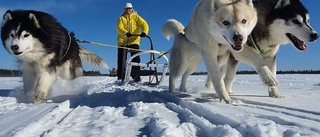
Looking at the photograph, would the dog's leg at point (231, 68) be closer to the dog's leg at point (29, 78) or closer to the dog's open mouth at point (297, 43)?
the dog's open mouth at point (297, 43)

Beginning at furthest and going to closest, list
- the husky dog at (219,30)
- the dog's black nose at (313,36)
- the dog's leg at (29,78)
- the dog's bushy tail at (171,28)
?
the dog's bushy tail at (171,28), the dog's leg at (29,78), the dog's black nose at (313,36), the husky dog at (219,30)

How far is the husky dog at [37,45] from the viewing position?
389cm

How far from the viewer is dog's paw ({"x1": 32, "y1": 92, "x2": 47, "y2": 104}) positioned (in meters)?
3.61

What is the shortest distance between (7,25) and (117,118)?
235 centimetres

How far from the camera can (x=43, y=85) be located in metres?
3.88

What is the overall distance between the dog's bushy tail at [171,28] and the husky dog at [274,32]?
118cm

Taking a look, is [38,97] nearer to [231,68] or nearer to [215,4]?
[215,4]

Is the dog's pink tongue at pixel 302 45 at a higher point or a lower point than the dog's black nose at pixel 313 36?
lower

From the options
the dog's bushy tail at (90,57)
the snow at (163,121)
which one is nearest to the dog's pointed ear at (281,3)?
the snow at (163,121)

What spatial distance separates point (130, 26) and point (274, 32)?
4003 millimetres

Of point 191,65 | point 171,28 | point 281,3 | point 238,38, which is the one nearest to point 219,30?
point 238,38

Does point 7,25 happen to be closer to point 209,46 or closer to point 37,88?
point 37,88

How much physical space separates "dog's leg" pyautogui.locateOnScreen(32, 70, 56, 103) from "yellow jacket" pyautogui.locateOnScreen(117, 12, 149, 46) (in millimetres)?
3135

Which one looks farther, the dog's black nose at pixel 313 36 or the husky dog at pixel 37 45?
the husky dog at pixel 37 45
